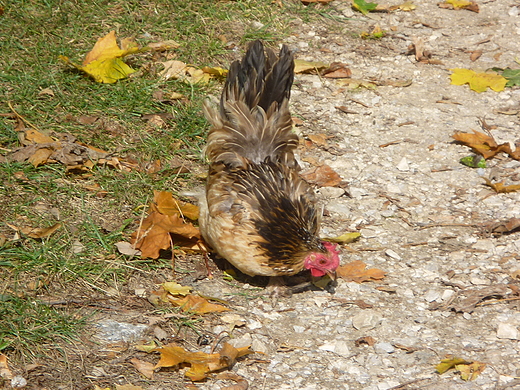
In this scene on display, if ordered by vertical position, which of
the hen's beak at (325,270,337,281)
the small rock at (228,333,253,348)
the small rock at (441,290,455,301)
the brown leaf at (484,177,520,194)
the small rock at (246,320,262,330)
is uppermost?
the hen's beak at (325,270,337,281)

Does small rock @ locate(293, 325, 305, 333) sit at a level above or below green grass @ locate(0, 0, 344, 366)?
below

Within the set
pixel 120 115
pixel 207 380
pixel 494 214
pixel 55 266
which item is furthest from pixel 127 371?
pixel 494 214

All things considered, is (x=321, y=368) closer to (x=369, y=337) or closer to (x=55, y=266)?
(x=369, y=337)

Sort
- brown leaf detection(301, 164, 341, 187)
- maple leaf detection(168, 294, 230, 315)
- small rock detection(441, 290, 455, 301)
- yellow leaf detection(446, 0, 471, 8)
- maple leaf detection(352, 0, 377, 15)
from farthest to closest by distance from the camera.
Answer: yellow leaf detection(446, 0, 471, 8), maple leaf detection(352, 0, 377, 15), brown leaf detection(301, 164, 341, 187), small rock detection(441, 290, 455, 301), maple leaf detection(168, 294, 230, 315)

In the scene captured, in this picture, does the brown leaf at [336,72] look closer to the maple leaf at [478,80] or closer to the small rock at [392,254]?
the maple leaf at [478,80]

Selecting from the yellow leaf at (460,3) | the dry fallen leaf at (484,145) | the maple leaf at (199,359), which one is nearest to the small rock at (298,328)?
the maple leaf at (199,359)

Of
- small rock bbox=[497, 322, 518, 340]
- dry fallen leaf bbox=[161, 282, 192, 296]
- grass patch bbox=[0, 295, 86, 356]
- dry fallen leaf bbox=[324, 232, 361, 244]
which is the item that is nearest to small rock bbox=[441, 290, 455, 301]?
small rock bbox=[497, 322, 518, 340]

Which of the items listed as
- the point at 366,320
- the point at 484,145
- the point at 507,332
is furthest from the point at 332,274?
the point at 484,145

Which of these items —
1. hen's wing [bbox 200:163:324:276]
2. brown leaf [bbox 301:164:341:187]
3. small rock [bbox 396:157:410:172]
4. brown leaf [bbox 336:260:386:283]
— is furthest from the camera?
small rock [bbox 396:157:410:172]

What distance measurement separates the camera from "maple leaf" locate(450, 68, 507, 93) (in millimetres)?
6777

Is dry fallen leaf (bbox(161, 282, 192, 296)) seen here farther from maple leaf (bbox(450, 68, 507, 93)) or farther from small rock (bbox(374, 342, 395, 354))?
maple leaf (bbox(450, 68, 507, 93))

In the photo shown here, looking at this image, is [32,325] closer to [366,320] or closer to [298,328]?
[298,328]

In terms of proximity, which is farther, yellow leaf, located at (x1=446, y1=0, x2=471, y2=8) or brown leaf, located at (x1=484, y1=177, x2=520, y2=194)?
yellow leaf, located at (x1=446, y1=0, x2=471, y2=8)

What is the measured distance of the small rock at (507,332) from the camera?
4105 millimetres
